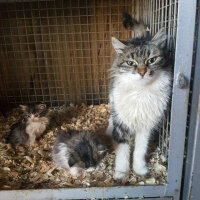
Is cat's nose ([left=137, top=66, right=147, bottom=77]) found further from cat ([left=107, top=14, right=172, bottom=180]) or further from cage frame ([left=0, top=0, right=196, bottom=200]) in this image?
cage frame ([left=0, top=0, right=196, bottom=200])

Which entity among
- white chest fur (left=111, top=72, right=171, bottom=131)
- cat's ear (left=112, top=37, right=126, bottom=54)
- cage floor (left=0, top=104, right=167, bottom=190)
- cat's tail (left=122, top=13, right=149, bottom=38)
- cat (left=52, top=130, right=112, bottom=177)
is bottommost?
cage floor (left=0, top=104, right=167, bottom=190)

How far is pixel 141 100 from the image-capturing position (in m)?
1.27

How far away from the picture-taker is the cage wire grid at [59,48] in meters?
1.99

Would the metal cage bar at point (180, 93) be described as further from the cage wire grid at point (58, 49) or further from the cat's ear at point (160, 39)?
the cage wire grid at point (58, 49)

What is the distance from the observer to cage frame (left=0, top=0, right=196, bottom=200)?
0.96 meters

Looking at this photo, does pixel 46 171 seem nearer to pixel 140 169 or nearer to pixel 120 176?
pixel 120 176

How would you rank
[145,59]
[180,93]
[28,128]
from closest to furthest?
[180,93]
[145,59]
[28,128]

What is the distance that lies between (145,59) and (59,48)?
3.83ft

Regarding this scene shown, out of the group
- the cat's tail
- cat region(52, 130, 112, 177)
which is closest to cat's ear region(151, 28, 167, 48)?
A: the cat's tail

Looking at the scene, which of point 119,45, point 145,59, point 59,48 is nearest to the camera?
point 145,59

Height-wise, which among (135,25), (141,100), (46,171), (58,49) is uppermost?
(135,25)

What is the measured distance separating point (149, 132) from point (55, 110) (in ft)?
3.82

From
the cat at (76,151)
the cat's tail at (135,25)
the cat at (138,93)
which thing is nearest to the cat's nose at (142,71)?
the cat at (138,93)

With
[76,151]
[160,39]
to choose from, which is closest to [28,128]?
[76,151]
